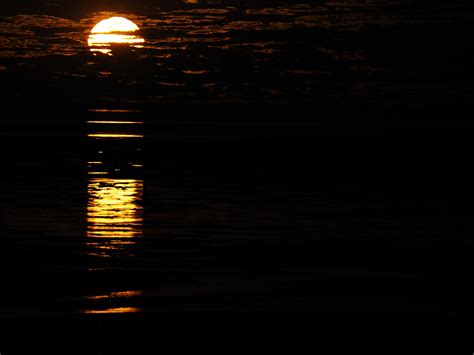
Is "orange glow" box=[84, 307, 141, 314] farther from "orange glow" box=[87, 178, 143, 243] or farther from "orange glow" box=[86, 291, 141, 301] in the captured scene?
"orange glow" box=[87, 178, 143, 243]

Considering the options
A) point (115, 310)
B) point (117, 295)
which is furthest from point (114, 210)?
point (115, 310)

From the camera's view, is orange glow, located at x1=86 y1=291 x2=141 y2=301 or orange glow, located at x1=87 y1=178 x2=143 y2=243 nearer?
orange glow, located at x1=86 y1=291 x2=141 y2=301

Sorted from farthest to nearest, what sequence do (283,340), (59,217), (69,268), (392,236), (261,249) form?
1. (59,217)
2. (392,236)
3. (261,249)
4. (69,268)
5. (283,340)

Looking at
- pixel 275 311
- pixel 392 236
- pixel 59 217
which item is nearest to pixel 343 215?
pixel 392 236

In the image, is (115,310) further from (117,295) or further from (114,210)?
(114,210)

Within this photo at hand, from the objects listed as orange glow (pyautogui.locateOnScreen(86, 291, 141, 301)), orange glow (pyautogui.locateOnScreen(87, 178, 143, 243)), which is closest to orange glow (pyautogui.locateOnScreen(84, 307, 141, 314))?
orange glow (pyautogui.locateOnScreen(86, 291, 141, 301))

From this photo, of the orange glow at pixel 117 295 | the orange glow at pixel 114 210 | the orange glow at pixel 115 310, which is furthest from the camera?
the orange glow at pixel 114 210

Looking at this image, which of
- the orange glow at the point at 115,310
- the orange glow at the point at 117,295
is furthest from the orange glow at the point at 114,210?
the orange glow at the point at 115,310

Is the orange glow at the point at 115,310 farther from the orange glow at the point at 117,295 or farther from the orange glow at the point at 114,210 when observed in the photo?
the orange glow at the point at 114,210

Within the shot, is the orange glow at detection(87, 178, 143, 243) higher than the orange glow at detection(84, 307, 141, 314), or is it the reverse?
the orange glow at detection(84, 307, 141, 314)

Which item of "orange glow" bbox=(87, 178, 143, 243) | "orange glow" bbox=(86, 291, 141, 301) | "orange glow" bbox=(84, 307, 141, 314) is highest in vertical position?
"orange glow" bbox=(84, 307, 141, 314)

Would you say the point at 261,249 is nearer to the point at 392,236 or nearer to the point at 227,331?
the point at 392,236

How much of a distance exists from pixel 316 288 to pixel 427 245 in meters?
5.95

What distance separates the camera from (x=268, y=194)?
37750 mm
